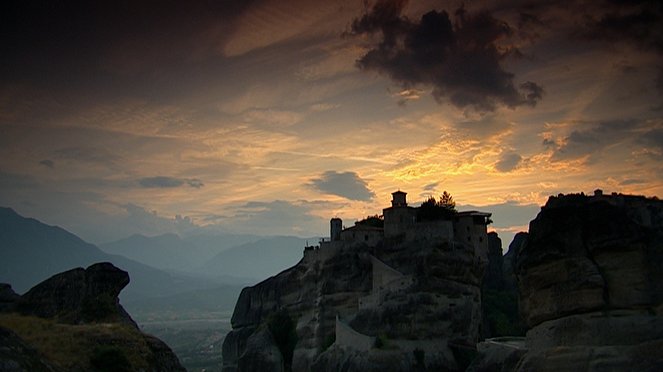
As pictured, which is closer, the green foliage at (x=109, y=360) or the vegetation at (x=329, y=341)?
the green foliage at (x=109, y=360)

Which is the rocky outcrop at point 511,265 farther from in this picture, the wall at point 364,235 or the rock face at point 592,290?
the rock face at point 592,290

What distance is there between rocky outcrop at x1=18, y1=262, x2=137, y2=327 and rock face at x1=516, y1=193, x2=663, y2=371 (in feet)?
94.6

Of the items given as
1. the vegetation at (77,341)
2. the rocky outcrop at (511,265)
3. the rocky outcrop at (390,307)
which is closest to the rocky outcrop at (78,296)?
the vegetation at (77,341)

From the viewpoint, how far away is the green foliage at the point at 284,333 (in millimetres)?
83000

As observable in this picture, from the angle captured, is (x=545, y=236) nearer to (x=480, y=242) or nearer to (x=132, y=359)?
(x=132, y=359)

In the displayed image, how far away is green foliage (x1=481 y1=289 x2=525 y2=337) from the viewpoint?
79312 mm

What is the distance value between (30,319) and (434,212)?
186ft

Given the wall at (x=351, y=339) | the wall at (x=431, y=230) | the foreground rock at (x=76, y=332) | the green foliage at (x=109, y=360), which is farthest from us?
the wall at (x=431, y=230)

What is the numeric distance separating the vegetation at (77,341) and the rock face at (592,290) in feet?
66.7

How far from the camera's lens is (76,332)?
102 ft

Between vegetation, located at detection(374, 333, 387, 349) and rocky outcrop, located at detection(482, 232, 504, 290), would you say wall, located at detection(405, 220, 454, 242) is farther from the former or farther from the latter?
rocky outcrop, located at detection(482, 232, 504, 290)

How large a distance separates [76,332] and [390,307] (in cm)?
4182

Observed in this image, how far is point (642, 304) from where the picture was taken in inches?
1016

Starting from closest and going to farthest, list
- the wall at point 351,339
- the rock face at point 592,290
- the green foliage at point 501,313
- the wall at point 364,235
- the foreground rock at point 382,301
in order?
the rock face at point 592,290 < the foreground rock at point 382,301 < the wall at point 351,339 < the wall at point 364,235 < the green foliage at point 501,313
